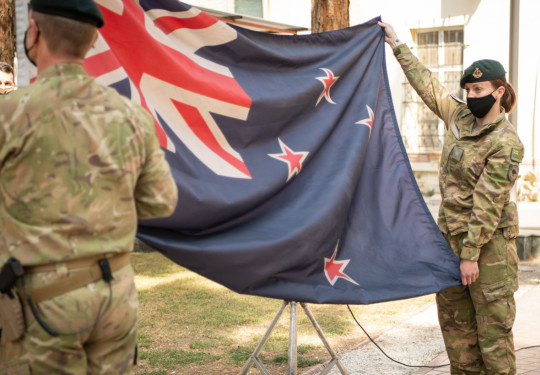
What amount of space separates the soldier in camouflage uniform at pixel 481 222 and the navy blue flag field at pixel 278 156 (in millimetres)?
181

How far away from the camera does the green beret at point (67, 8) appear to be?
2.43m

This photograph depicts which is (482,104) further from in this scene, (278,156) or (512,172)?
(278,156)

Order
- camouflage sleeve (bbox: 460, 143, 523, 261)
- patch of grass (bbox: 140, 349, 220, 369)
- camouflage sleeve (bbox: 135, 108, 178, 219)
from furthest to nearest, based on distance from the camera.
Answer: patch of grass (bbox: 140, 349, 220, 369) < camouflage sleeve (bbox: 460, 143, 523, 261) < camouflage sleeve (bbox: 135, 108, 178, 219)

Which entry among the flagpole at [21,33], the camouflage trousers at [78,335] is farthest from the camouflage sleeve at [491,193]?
the flagpole at [21,33]

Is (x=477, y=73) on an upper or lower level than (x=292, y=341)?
upper

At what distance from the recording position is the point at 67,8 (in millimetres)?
2441

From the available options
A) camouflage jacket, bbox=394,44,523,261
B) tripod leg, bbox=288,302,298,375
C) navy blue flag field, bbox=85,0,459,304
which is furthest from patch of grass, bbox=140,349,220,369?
camouflage jacket, bbox=394,44,523,261

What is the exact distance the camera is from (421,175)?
1440 centimetres

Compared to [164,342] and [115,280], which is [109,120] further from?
[164,342]

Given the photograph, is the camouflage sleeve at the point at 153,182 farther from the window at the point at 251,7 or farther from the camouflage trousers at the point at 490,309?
the window at the point at 251,7

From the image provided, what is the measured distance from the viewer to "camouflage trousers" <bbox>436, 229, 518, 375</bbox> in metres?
4.23

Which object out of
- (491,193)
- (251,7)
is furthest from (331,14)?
(251,7)

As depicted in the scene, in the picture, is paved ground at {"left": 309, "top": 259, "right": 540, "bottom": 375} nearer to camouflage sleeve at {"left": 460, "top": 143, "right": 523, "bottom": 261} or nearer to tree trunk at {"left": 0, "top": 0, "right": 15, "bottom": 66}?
camouflage sleeve at {"left": 460, "top": 143, "right": 523, "bottom": 261}

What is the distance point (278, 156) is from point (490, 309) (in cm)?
157
